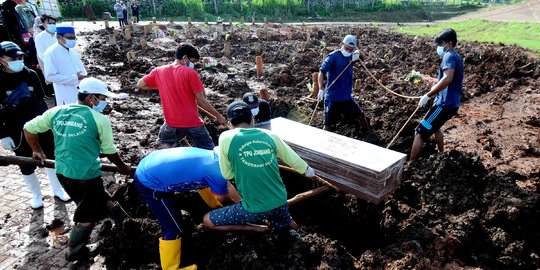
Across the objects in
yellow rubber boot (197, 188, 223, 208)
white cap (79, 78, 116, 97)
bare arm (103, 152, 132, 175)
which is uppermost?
white cap (79, 78, 116, 97)

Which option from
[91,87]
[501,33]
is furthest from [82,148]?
[501,33]

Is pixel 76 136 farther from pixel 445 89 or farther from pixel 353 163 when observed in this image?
pixel 445 89

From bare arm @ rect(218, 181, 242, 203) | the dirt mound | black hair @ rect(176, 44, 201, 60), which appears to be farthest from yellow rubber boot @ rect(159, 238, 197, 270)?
black hair @ rect(176, 44, 201, 60)

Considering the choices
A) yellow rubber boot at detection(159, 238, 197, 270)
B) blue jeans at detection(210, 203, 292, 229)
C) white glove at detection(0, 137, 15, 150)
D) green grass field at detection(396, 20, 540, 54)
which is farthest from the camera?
green grass field at detection(396, 20, 540, 54)

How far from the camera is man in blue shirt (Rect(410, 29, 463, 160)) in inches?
195

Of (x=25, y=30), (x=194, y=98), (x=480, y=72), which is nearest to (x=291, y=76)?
(x=480, y=72)

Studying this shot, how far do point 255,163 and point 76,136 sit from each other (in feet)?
6.07

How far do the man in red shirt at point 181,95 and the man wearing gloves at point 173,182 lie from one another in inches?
57.3

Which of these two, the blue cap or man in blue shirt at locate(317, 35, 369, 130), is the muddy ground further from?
the blue cap

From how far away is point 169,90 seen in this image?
4.86 metres

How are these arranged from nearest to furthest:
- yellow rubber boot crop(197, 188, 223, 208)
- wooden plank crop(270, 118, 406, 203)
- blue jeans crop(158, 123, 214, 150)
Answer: wooden plank crop(270, 118, 406, 203) → yellow rubber boot crop(197, 188, 223, 208) → blue jeans crop(158, 123, 214, 150)

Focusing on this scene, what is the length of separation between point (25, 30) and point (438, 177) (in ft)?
35.8

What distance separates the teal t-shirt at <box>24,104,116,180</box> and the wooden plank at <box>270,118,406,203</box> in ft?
7.38

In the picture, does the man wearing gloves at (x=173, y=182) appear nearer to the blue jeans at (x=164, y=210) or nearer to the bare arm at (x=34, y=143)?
the blue jeans at (x=164, y=210)
